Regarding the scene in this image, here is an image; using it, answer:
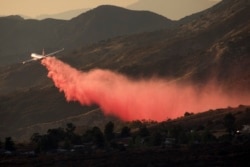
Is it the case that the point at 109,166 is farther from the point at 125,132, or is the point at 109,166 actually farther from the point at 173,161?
the point at 125,132

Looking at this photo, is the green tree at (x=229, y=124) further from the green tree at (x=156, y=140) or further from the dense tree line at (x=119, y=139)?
the green tree at (x=156, y=140)

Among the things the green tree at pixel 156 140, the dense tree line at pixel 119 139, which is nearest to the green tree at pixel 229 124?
the dense tree line at pixel 119 139

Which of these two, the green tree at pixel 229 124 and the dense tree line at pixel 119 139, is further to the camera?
the green tree at pixel 229 124

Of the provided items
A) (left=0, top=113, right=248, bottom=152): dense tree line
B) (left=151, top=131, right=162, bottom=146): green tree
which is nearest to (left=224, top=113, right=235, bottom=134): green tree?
(left=0, top=113, right=248, bottom=152): dense tree line

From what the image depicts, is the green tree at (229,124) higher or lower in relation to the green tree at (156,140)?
higher

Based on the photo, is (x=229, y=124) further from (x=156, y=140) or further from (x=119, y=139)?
(x=119, y=139)

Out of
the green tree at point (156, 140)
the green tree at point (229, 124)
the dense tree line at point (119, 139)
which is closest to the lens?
the dense tree line at point (119, 139)

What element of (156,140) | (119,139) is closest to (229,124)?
(156,140)

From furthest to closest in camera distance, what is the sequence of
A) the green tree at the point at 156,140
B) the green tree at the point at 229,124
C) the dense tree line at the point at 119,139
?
the green tree at the point at 229,124 < the green tree at the point at 156,140 < the dense tree line at the point at 119,139

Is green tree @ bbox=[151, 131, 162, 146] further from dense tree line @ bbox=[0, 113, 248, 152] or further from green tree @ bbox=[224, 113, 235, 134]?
green tree @ bbox=[224, 113, 235, 134]

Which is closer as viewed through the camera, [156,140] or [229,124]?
[156,140]

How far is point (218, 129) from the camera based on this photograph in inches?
7229

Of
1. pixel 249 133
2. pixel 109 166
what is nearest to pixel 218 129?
pixel 249 133

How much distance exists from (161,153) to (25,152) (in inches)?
1542
